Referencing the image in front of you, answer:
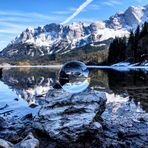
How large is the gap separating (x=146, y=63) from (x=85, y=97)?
97.6 metres

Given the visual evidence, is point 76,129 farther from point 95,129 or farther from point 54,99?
point 54,99

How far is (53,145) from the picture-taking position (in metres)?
14.3

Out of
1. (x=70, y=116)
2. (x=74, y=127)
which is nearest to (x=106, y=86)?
(x=70, y=116)

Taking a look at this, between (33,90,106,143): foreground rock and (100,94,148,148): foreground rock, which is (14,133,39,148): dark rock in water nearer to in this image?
(33,90,106,143): foreground rock

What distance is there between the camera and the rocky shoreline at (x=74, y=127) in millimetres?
14500

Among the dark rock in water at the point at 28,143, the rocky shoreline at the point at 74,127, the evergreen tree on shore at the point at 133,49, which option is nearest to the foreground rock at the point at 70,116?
the rocky shoreline at the point at 74,127

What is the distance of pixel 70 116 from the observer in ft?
52.0

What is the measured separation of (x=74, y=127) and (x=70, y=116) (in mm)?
1083

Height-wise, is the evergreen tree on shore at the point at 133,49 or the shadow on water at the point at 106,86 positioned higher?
the evergreen tree on shore at the point at 133,49

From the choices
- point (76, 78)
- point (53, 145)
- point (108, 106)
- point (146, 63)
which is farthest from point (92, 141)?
point (146, 63)

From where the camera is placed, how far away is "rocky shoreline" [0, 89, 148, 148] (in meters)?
14.5

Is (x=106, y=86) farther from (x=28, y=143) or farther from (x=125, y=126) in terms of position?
Result: (x=28, y=143)

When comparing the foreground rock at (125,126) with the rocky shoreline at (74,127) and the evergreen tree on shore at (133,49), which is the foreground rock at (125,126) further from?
the evergreen tree on shore at (133,49)

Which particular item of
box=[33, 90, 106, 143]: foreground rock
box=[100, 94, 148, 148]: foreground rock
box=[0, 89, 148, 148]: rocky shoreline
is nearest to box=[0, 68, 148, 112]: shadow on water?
box=[100, 94, 148, 148]: foreground rock
